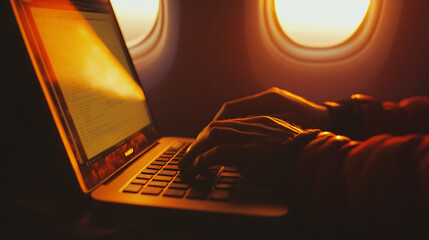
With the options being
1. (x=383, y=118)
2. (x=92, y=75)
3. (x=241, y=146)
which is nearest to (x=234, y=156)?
(x=241, y=146)

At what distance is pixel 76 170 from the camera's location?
0.48 meters

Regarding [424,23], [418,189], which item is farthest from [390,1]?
[418,189]

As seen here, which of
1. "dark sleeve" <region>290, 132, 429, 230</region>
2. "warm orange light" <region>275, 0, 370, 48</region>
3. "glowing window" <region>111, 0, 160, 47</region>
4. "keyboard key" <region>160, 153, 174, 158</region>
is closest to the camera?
"dark sleeve" <region>290, 132, 429, 230</region>

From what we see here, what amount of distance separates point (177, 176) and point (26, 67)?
0.34 meters

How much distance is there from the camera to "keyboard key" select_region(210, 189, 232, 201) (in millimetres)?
454

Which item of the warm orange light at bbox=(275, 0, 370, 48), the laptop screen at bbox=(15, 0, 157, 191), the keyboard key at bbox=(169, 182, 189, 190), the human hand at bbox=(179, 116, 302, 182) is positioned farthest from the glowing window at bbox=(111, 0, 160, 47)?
the keyboard key at bbox=(169, 182, 189, 190)

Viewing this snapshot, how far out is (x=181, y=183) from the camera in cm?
52

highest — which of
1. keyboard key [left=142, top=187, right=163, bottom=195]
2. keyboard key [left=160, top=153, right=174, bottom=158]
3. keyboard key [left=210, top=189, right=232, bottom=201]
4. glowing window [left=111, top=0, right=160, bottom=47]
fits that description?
glowing window [left=111, top=0, right=160, bottom=47]

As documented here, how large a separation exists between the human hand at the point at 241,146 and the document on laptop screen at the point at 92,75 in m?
0.21

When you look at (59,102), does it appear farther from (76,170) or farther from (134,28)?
(134,28)

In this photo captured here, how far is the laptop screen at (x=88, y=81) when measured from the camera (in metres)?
0.48

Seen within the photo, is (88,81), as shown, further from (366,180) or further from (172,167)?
(366,180)

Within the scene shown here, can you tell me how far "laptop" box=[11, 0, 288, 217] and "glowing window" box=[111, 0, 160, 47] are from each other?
0.20m

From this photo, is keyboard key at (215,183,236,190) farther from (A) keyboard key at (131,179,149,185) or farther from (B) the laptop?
(A) keyboard key at (131,179,149,185)
